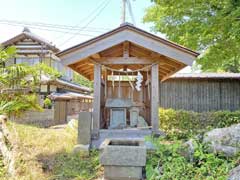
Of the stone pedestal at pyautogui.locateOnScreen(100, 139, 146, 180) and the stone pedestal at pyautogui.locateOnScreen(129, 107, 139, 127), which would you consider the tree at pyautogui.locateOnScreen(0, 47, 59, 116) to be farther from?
the stone pedestal at pyautogui.locateOnScreen(100, 139, 146, 180)

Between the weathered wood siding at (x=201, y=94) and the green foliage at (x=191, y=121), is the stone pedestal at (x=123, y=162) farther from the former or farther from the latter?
the weathered wood siding at (x=201, y=94)

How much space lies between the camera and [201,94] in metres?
13.2

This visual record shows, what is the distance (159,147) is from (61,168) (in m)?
1.85

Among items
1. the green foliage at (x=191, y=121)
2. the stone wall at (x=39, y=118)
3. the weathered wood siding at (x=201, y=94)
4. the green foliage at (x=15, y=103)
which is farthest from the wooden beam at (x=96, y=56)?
the weathered wood siding at (x=201, y=94)

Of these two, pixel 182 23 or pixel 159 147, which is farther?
pixel 182 23

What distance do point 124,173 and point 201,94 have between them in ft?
34.7

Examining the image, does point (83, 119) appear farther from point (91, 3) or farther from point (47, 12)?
point (47, 12)

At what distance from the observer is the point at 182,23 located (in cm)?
1038

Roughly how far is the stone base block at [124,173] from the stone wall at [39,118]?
27.5 ft

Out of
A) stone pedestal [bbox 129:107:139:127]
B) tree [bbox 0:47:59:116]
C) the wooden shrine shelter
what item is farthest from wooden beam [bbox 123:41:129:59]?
tree [bbox 0:47:59:116]

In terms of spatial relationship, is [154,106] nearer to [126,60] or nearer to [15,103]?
[126,60]

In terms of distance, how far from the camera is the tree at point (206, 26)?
8.17m

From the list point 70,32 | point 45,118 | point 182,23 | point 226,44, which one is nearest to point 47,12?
point 70,32

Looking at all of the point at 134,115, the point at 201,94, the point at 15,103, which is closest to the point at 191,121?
the point at 134,115
